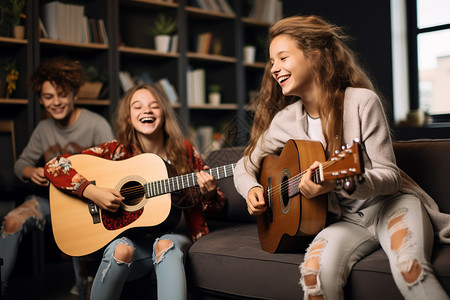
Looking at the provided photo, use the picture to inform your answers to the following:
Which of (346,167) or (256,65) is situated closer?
(346,167)

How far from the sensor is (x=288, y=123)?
6.41 feet

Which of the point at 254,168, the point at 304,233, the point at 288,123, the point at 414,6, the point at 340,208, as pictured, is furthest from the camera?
the point at 414,6

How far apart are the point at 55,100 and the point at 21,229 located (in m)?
0.85

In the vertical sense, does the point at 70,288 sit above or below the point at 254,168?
below

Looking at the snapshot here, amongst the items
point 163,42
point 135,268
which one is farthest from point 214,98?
point 135,268

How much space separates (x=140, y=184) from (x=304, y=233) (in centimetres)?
80

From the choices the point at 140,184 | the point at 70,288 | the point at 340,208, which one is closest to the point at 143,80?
the point at 70,288

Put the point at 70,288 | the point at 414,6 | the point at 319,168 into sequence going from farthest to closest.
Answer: the point at 414,6
the point at 70,288
the point at 319,168

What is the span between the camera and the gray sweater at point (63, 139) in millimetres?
3174

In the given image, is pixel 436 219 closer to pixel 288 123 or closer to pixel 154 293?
pixel 288 123

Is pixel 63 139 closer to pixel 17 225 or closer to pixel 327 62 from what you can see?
pixel 17 225

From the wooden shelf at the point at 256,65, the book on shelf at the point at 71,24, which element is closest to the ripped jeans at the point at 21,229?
the book on shelf at the point at 71,24

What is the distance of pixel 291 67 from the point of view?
183 cm

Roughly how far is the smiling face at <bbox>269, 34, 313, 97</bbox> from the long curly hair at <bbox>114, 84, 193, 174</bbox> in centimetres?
68
